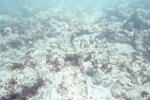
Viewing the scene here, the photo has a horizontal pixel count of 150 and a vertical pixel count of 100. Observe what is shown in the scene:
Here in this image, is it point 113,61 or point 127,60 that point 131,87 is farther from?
point 127,60

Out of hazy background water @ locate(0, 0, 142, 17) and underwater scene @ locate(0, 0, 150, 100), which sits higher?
hazy background water @ locate(0, 0, 142, 17)

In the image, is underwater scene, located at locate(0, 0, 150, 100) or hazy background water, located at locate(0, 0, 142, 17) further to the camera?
hazy background water, located at locate(0, 0, 142, 17)

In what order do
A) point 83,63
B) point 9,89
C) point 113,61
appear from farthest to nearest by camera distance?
1. point 113,61
2. point 83,63
3. point 9,89

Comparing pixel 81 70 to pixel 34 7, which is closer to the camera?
pixel 81 70

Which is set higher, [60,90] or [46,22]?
[46,22]

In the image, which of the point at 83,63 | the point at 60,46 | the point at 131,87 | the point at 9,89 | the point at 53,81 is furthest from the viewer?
the point at 60,46

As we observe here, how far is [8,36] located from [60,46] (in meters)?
6.41

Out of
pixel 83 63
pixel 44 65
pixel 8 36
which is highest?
pixel 8 36

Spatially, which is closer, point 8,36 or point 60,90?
point 60,90

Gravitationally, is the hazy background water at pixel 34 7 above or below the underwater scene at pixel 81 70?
above

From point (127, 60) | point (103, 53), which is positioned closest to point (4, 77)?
point (103, 53)

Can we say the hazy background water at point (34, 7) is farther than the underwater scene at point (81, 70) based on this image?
Yes

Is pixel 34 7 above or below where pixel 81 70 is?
above

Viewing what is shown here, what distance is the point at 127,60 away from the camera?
29.1ft
